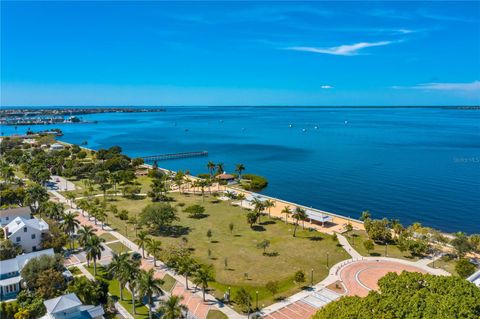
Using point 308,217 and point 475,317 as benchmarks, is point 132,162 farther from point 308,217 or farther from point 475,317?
point 475,317

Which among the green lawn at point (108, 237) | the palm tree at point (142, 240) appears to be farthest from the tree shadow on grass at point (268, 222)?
the green lawn at point (108, 237)

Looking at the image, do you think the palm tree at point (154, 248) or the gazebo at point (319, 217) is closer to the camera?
the palm tree at point (154, 248)

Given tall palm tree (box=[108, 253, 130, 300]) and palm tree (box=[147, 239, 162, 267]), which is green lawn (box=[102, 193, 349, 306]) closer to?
palm tree (box=[147, 239, 162, 267])

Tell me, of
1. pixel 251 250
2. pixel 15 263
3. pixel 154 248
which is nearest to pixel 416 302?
pixel 251 250

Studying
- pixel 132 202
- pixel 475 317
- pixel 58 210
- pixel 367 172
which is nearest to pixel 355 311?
pixel 475 317

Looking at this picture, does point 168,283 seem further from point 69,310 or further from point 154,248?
point 69,310
